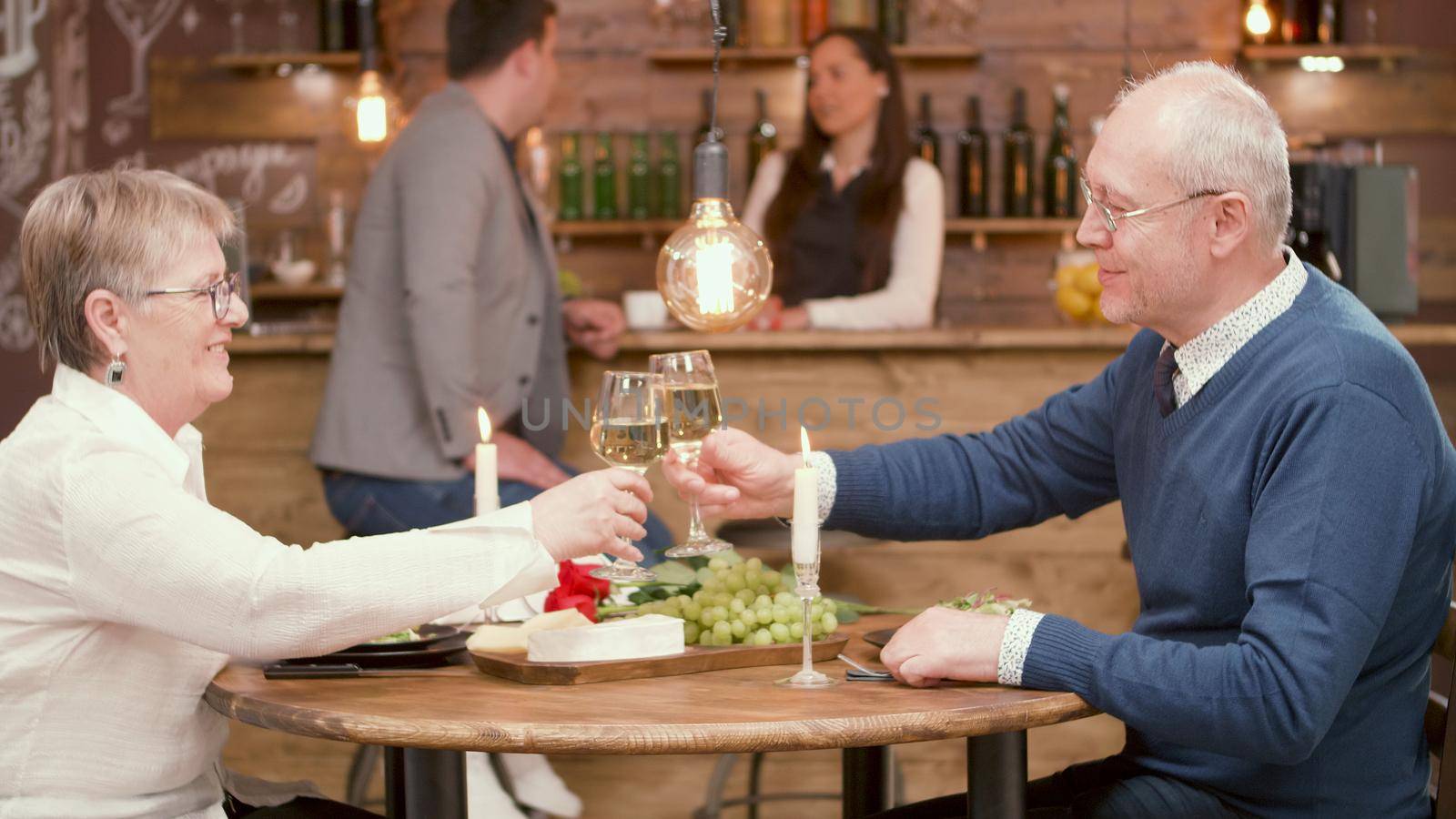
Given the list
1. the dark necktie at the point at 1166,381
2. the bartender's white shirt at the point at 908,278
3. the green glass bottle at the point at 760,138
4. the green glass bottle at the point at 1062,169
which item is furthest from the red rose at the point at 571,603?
the green glass bottle at the point at 1062,169

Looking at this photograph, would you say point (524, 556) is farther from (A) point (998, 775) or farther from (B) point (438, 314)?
(B) point (438, 314)

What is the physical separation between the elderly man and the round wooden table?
0.08 m

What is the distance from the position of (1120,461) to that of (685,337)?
5.49 feet

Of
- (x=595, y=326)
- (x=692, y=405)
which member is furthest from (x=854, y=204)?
(x=692, y=405)

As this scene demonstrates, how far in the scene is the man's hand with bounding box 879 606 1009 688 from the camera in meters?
1.59

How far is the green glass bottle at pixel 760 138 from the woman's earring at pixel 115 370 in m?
4.30

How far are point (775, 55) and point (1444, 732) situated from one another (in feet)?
14.5

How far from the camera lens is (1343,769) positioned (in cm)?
166

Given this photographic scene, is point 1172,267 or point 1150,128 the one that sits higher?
point 1150,128

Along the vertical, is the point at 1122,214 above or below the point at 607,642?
above

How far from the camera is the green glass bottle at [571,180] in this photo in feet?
19.5

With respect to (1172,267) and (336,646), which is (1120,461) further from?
(336,646)

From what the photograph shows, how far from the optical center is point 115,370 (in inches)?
65.4

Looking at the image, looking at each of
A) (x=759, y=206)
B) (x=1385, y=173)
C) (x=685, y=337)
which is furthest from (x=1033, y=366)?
(x=759, y=206)
